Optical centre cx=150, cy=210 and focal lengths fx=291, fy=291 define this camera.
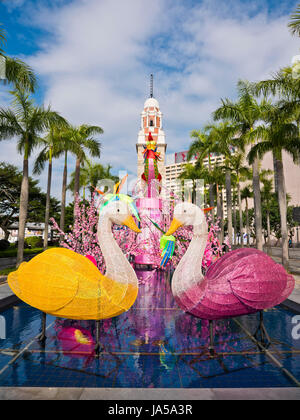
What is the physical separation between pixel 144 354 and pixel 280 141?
1269 centimetres

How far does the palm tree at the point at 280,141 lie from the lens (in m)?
14.1

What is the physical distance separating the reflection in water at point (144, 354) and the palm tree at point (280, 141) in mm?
7868

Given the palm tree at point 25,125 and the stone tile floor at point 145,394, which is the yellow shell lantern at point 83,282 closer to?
the stone tile floor at point 145,394

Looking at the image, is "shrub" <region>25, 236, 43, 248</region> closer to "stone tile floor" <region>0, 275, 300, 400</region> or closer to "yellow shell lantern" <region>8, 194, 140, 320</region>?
"yellow shell lantern" <region>8, 194, 140, 320</region>

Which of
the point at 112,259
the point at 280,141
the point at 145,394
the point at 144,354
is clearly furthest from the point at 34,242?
the point at 145,394

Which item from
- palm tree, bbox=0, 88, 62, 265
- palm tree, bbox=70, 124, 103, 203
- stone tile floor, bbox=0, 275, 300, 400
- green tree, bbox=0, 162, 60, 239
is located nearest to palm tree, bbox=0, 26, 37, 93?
palm tree, bbox=0, 88, 62, 265

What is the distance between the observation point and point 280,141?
14398 millimetres

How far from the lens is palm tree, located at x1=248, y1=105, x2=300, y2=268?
14070mm

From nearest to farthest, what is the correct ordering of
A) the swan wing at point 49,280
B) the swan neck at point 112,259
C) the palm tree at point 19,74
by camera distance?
the swan wing at point 49,280
the swan neck at point 112,259
the palm tree at point 19,74

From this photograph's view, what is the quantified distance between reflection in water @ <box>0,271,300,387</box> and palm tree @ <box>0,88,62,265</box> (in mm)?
7732

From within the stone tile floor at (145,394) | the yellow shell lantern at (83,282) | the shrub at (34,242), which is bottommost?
the stone tile floor at (145,394)

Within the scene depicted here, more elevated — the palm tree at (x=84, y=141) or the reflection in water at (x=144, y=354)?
the palm tree at (x=84, y=141)

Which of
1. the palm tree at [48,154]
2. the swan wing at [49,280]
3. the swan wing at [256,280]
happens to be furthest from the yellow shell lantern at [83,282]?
the palm tree at [48,154]
